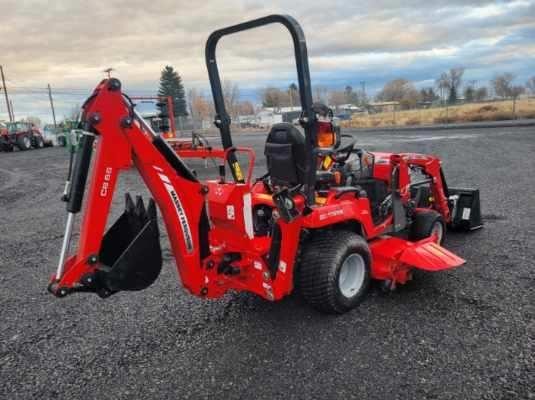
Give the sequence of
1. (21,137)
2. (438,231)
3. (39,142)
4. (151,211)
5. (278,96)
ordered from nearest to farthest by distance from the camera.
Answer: (151,211) → (438,231) → (278,96) → (21,137) → (39,142)

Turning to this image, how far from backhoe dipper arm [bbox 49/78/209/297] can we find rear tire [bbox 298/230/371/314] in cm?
91

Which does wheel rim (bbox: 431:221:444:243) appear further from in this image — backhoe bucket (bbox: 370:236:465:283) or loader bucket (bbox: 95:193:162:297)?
loader bucket (bbox: 95:193:162:297)

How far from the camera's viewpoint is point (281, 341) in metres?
3.46

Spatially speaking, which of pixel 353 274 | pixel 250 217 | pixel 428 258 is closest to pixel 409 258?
pixel 428 258

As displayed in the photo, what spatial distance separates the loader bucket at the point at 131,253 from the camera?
9.37 ft

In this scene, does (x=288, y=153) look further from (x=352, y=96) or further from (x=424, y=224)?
(x=352, y=96)

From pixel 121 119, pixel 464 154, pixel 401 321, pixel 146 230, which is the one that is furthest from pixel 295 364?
pixel 464 154

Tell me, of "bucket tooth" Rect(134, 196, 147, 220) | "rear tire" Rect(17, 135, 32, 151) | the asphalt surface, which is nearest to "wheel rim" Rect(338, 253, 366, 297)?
the asphalt surface

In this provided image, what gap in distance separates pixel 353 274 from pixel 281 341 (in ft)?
3.02

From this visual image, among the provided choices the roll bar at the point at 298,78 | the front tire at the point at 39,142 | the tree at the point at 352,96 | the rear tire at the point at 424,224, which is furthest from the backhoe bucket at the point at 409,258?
the tree at the point at 352,96

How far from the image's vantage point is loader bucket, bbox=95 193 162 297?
2855mm

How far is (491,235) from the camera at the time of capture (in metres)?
5.66

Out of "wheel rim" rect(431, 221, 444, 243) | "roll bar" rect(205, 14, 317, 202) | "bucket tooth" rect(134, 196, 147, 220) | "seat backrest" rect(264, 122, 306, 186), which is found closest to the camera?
"roll bar" rect(205, 14, 317, 202)

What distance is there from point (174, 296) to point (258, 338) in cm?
123
